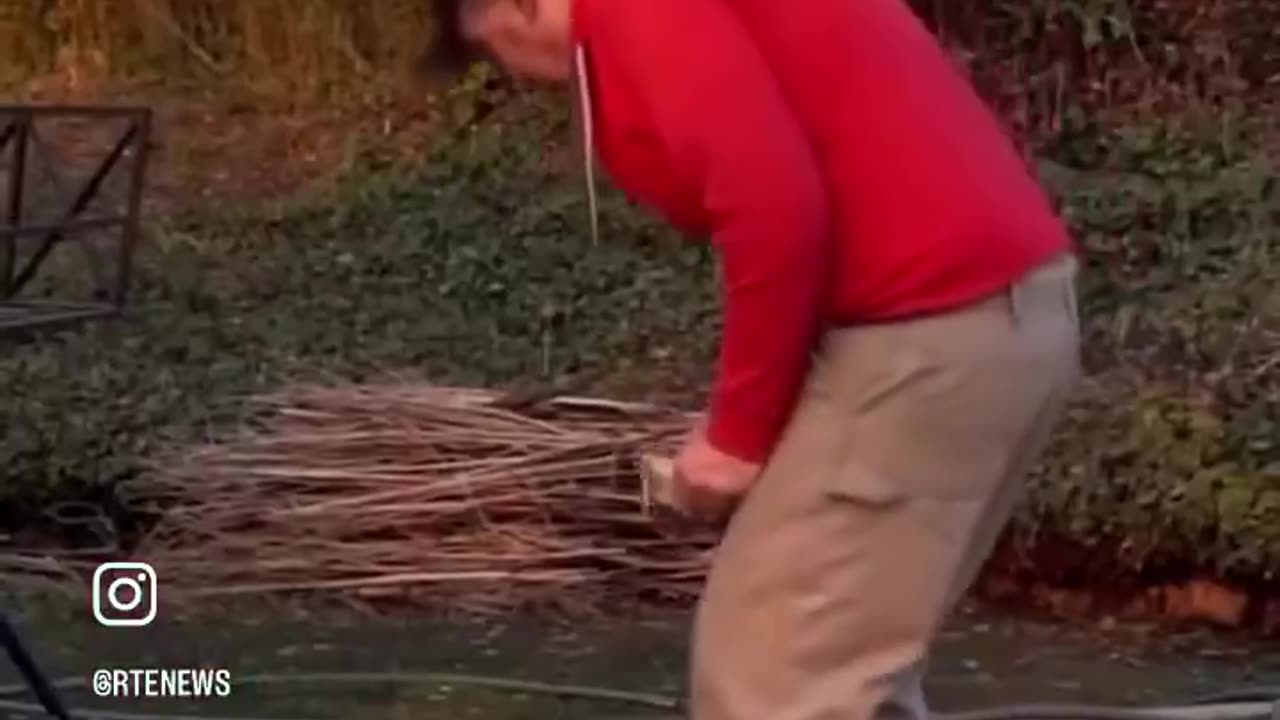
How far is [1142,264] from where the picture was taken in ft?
22.5

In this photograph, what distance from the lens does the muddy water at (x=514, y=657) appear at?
448 centimetres

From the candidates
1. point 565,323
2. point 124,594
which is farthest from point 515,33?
point 565,323

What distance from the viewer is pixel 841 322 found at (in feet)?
7.75

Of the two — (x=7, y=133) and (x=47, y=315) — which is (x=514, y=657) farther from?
(x=7, y=133)

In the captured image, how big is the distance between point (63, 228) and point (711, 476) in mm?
4559

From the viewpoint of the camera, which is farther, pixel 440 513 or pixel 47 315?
pixel 47 315

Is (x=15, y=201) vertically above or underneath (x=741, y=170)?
underneath

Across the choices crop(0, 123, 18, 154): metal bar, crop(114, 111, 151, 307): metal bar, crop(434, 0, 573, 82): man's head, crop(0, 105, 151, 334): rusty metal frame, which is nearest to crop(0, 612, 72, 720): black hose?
crop(434, 0, 573, 82): man's head

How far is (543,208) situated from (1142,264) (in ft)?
6.01

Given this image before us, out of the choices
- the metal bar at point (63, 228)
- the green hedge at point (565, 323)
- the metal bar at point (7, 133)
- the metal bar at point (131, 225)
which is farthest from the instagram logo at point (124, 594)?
the metal bar at point (7, 133)

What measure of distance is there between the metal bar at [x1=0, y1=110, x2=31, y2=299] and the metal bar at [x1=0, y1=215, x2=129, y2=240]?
5 cm

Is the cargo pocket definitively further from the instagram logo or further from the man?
the instagram logo

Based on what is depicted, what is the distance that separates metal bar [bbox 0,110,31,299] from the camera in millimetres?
6910

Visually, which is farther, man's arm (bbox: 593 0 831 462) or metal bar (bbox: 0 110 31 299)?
metal bar (bbox: 0 110 31 299)
